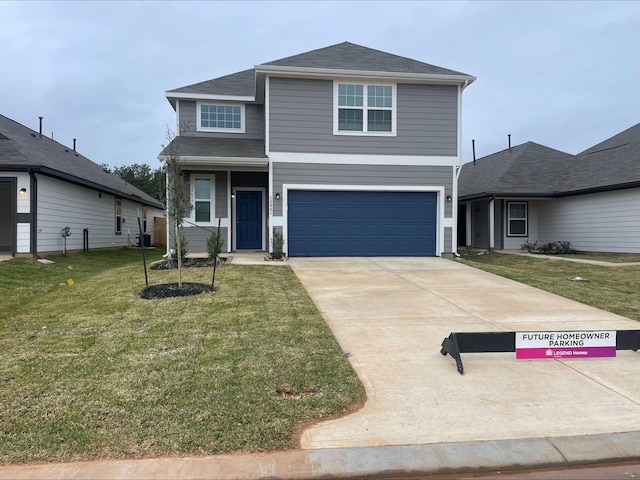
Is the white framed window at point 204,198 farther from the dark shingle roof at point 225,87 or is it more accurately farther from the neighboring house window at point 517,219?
the neighboring house window at point 517,219

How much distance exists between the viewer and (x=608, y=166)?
662 inches

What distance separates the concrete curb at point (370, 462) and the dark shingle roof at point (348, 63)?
11.7 m

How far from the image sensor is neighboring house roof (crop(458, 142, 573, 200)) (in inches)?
696

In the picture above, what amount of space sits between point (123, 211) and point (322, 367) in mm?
18995

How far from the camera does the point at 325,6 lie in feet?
52.7

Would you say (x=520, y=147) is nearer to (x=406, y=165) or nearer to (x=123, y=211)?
(x=406, y=165)

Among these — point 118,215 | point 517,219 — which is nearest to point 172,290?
point 118,215

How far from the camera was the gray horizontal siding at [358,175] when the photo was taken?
41.6 ft

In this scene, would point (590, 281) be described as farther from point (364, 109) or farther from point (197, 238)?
point (197, 238)

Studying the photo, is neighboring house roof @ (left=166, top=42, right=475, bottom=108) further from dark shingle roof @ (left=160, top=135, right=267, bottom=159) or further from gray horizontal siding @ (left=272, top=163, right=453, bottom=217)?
gray horizontal siding @ (left=272, top=163, right=453, bottom=217)

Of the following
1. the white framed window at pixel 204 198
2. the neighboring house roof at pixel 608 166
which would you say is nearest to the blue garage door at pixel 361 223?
the white framed window at pixel 204 198

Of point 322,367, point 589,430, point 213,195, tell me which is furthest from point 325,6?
point 589,430

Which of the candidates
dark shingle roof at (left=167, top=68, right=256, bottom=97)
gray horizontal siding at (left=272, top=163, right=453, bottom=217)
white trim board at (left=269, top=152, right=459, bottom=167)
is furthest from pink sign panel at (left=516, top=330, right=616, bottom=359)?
dark shingle roof at (left=167, top=68, right=256, bottom=97)

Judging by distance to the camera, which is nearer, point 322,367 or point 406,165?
point 322,367
